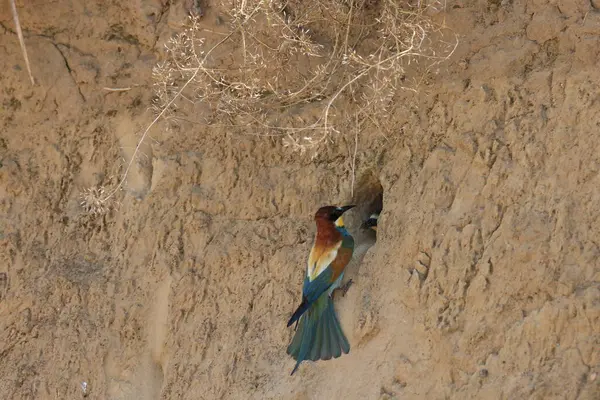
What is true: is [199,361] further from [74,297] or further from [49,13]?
[49,13]

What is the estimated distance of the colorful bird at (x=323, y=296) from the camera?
388cm

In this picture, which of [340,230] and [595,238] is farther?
[340,230]

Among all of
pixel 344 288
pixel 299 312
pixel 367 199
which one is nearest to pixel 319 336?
pixel 299 312

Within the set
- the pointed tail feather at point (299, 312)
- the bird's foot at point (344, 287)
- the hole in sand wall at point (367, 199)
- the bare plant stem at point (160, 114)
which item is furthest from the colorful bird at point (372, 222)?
the bare plant stem at point (160, 114)

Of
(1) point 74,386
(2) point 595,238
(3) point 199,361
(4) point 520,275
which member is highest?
(2) point 595,238

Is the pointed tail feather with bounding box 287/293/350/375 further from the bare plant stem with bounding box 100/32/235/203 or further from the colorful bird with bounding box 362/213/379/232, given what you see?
the bare plant stem with bounding box 100/32/235/203

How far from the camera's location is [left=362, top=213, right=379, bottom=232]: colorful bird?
14.2 ft

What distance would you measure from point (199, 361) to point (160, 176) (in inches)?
36.1

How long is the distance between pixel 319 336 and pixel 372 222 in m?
0.69

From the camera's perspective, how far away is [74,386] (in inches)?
172

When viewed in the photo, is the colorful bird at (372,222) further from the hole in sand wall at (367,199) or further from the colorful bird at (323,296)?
the colorful bird at (323,296)

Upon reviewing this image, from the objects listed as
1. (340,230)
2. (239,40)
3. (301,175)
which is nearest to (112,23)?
(239,40)

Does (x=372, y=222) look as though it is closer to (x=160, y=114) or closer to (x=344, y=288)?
(x=344, y=288)

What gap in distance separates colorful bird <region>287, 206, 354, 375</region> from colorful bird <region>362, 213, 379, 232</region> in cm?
24
